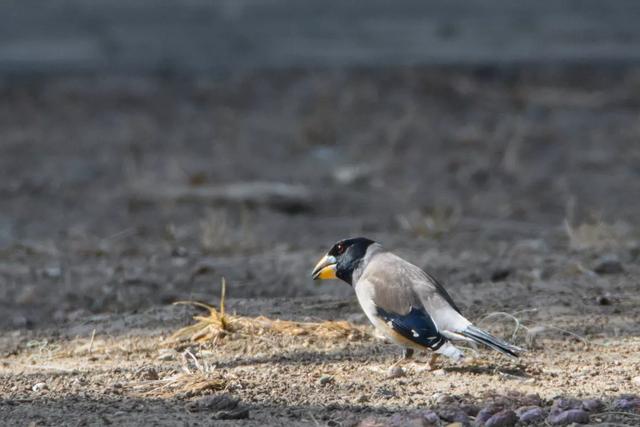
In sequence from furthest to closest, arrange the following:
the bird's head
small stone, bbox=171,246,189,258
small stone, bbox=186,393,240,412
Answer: small stone, bbox=171,246,189,258, the bird's head, small stone, bbox=186,393,240,412

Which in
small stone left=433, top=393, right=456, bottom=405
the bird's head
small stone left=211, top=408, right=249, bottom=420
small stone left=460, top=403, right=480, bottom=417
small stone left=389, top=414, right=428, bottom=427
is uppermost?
the bird's head

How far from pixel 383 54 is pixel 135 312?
7870 mm

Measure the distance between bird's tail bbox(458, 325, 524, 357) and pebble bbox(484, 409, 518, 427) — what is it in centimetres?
61

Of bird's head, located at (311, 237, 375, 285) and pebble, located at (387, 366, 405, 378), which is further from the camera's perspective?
bird's head, located at (311, 237, 375, 285)

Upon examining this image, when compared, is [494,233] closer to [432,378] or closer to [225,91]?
[432,378]

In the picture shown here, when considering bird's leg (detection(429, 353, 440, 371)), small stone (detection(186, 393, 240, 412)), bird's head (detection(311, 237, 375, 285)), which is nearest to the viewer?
small stone (detection(186, 393, 240, 412))

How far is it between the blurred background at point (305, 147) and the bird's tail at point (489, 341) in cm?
116

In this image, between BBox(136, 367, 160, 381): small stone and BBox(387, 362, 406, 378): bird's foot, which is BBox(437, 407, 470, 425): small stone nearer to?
BBox(387, 362, 406, 378): bird's foot

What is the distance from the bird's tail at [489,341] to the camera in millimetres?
5316

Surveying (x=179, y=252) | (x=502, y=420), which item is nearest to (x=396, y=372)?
(x=502, y=420)

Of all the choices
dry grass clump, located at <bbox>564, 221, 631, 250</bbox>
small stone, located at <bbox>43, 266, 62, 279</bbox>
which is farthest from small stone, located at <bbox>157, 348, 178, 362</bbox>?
dry grass clump, located at <bbox>564, 221, 631, 250</bbox>

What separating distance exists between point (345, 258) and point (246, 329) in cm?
64

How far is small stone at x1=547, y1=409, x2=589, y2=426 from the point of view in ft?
15.6

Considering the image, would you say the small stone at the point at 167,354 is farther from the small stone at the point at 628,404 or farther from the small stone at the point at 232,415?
the small stone at the point at 628,404
